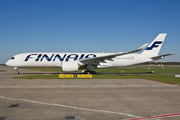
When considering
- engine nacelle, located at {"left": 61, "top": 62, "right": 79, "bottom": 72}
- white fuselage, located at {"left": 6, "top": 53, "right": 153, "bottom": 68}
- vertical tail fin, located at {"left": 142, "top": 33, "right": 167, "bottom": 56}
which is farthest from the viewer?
vertical tail fin, located at {"left": 142, "top": 33, "right": 167, "bottom": 56}

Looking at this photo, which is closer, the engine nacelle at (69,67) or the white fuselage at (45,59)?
the engine nacelle at (69,67)

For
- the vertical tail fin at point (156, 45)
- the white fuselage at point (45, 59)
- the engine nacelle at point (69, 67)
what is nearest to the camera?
the engine nacelle at point (69, 67)

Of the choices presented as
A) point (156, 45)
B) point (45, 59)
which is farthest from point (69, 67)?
point (156, 45)

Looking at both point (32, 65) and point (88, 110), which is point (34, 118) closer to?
point (88, 110)

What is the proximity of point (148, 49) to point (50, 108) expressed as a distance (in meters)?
28.9

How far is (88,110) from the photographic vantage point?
7.27 metres

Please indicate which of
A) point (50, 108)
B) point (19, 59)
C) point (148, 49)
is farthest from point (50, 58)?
point (50, 108)

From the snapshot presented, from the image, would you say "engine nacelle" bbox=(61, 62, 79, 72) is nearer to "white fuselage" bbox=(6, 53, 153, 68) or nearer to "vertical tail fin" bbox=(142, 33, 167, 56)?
"white fuselage" bbox=(6, 53, 153, 68)

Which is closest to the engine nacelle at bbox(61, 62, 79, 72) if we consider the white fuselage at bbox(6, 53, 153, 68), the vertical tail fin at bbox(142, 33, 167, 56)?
A: the white fuselage at bbox(6, 53, 153, 68)

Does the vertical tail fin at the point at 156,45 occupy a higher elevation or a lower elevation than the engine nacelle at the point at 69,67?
higher

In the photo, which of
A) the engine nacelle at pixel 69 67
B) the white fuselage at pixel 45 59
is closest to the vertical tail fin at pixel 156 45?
the white fuselage at pixel 45 59

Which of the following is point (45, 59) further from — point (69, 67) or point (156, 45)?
point (156, 45)

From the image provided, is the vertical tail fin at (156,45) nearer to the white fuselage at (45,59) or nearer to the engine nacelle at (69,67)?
the white fuselage at (45,59)

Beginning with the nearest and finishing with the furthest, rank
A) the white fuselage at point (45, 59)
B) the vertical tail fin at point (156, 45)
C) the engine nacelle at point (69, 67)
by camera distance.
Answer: the engine nacelle at point (69, 67)
the white fuselage at point (45, 59)
the vertical tail fin at point (156, 45)
